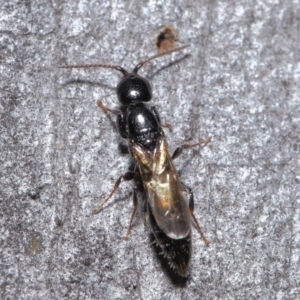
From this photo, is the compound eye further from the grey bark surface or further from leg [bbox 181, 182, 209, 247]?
leg [bbox 181, 182, 209, 247]

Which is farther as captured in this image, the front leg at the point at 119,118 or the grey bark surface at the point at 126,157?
the front leg at the point at 119,118

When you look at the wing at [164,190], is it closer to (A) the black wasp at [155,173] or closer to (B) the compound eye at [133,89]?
(A) the black wasp at [155,173]

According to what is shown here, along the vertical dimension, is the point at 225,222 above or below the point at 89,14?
below

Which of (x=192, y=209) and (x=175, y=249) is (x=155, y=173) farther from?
(x=175, y=249)

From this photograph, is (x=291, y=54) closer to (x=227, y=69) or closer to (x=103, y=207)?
(x=227, y=69)

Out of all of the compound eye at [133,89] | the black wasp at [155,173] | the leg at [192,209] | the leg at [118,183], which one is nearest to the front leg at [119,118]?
the black wasp at [155,173]

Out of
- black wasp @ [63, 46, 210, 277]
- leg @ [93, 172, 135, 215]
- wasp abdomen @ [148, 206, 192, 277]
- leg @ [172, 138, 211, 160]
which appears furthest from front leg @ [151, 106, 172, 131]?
wasp abdomen @ [148, 206, 192, 277]

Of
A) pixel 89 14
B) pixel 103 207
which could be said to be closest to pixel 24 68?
pixel 89 14
